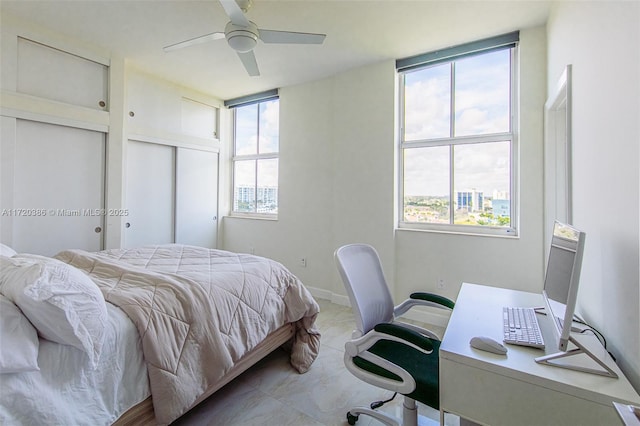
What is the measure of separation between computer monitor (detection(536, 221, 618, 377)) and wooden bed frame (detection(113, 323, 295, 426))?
1.58 metres

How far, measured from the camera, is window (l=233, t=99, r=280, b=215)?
14.5 feet

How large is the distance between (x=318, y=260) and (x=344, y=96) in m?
2.03

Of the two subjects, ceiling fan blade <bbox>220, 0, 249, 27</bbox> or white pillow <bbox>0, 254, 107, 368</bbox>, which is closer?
white pillow <bbox>0, 254, 107, 368</bbox>

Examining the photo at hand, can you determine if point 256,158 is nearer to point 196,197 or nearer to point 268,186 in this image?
point 268,186

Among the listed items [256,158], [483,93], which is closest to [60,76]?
[256,158]

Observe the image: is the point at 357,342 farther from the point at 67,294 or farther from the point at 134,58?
the point at 134,58

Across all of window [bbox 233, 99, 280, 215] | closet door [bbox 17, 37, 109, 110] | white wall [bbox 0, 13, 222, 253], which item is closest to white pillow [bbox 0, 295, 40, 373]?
white wall [bbox 0, 13, 222, 253]

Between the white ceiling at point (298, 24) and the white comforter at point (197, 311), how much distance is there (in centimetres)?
202

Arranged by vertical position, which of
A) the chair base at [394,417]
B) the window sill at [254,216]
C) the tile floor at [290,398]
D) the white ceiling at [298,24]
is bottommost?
the tile floor at [290,398]

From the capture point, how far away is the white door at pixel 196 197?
419 centimetres

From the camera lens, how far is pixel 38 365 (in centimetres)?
104

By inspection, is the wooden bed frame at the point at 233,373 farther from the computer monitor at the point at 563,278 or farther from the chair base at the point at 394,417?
the computer monitor at the point at 563,278

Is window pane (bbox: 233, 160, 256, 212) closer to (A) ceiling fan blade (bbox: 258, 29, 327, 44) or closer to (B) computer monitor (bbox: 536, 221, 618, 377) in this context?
(A) ceiling fan blade (bbox: 258, 29, 327, 44)

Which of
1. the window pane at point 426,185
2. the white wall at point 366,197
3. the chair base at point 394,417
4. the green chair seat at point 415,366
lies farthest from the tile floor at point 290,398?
the window pane at point 426,185
